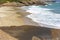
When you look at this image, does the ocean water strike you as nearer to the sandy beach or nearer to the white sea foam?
the white sea foam

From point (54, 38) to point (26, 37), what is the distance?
41.5 inches

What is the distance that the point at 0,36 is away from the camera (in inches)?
272

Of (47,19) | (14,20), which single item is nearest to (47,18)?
(47,19)


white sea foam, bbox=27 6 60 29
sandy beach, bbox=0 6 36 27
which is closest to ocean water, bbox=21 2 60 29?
white sea foam, bbox=27 6 60 29

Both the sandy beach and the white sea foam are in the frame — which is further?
the white sea foam

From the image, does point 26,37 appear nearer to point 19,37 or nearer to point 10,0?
point 19,37

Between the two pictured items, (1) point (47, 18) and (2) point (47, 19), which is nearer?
(2) point (47, 19)

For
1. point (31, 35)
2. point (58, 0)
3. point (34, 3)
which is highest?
point (31, 35)

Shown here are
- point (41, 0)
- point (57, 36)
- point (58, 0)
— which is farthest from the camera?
point (58, 0)

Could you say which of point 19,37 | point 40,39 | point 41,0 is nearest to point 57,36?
point 40,39

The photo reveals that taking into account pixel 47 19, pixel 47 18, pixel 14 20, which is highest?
pixel 14 20

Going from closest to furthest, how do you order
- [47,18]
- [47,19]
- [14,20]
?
[14,20], [47,19], [47,18]

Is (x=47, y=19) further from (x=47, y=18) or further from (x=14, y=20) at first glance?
(x=14, y=20)

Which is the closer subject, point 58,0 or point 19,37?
point 19,37
